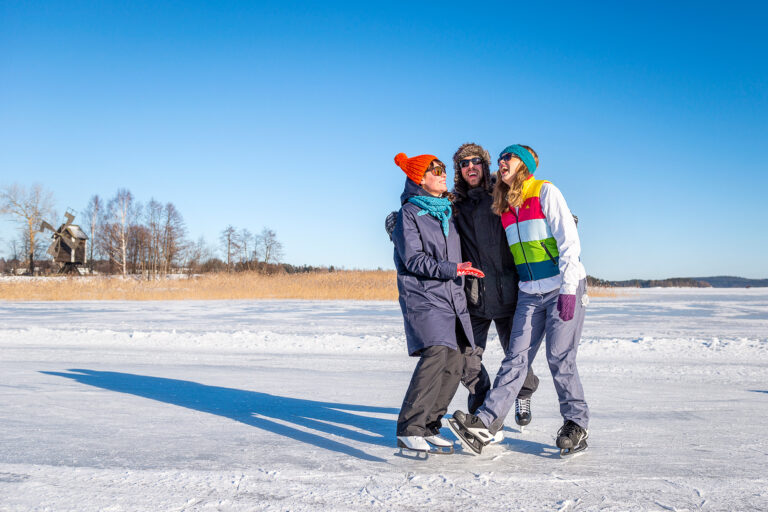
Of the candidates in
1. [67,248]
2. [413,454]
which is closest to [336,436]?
[413,454]

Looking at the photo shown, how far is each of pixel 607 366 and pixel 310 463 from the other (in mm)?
4819

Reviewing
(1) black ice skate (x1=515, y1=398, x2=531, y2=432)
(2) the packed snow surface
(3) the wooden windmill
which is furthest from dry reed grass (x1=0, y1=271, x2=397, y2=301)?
(3) the wooden windmill

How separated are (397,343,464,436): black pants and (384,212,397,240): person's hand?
0.70m

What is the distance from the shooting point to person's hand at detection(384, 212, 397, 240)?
3.18 metres

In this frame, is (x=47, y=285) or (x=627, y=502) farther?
(x=47, y=285)

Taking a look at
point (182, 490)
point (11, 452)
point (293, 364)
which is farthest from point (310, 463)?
point (293, 364)

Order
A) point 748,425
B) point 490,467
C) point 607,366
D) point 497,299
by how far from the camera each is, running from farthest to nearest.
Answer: point 607,366 → point 748,425 → point 497,299 → point 490,467

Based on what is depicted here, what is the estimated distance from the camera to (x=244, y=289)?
22594 mm

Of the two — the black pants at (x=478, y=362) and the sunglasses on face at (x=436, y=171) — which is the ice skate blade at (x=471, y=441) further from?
the sunglasses on face at (x=436, y=171)

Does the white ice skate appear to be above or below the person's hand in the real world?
below

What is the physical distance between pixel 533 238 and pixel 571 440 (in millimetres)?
1091

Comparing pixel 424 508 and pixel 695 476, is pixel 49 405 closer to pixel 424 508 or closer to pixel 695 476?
pixel 424 508

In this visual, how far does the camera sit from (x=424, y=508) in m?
2.24

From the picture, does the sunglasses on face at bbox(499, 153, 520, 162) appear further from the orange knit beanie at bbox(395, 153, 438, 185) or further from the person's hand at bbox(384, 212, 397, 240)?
the person's hand at bbox(384, 212, 397, 240)
